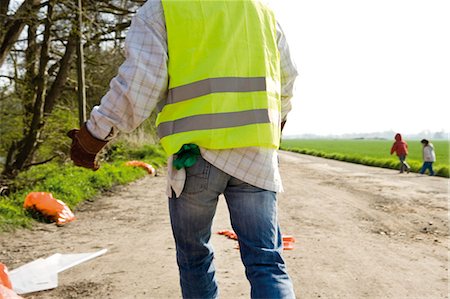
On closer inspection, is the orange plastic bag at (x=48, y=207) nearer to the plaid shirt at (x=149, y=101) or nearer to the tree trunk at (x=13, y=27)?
the tree trunk at (x=13, y=27)

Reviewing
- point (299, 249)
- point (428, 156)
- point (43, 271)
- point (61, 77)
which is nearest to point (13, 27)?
point (61, 77)

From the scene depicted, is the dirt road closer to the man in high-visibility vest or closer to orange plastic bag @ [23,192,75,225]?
orange plastic bag @ [23,192,75,225]

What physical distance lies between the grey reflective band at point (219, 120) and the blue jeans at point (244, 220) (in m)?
0.15

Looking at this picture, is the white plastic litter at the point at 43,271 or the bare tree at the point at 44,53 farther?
the bare tree at the point at 44,53

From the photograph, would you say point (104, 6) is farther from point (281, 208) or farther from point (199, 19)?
point (199, 19)

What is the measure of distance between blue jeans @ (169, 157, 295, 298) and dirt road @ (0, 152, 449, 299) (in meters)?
1.43

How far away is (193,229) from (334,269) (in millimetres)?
2270

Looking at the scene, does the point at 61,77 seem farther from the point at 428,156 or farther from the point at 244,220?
the point at 428,156

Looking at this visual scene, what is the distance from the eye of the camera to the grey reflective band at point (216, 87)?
1.96m

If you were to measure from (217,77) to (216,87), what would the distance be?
0.04m

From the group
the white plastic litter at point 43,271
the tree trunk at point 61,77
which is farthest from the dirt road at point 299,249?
the tree trunk at point 61,77

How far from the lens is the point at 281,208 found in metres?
7.70

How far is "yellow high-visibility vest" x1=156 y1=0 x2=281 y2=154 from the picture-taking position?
77.0 inches

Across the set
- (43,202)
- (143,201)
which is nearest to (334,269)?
(43,202)
